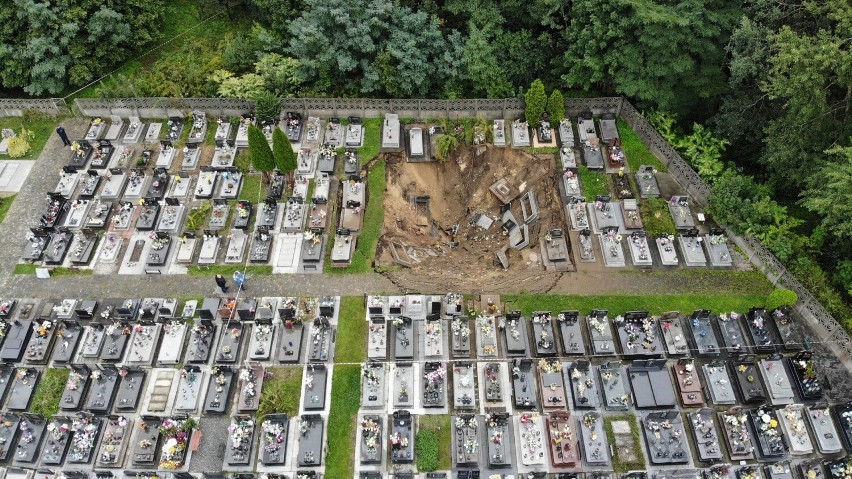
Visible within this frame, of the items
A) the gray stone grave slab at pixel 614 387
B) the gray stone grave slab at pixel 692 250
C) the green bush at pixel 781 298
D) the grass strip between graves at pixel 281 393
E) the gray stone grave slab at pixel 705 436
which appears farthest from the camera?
the gray stone grave slab at pixel 692 250

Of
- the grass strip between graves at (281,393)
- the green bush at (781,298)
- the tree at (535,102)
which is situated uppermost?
the tree at (535,102)

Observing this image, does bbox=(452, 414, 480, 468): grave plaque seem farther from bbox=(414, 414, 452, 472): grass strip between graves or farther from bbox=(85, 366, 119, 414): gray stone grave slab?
bbox=(85, 366, 119, 414): gray stone grave slab

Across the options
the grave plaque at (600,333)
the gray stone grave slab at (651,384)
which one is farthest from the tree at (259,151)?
the gray stone grave slab at (651,384)

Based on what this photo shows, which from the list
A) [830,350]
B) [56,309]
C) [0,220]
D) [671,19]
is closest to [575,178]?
[671,19]

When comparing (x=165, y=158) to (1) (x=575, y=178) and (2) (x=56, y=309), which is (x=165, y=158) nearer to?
(2) (x=56, y=309)

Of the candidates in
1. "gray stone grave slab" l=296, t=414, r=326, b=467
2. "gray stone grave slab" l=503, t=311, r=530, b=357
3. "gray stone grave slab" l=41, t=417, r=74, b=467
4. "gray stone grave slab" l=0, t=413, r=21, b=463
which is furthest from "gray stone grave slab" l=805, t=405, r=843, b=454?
"gray stone grave slab" l=0, t=413, r=21, b=463

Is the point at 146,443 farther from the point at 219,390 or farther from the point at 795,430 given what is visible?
the point at 795,430

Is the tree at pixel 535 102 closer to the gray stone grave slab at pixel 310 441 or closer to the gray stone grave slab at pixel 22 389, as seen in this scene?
the gray stone grave slab at pixel 310 441
